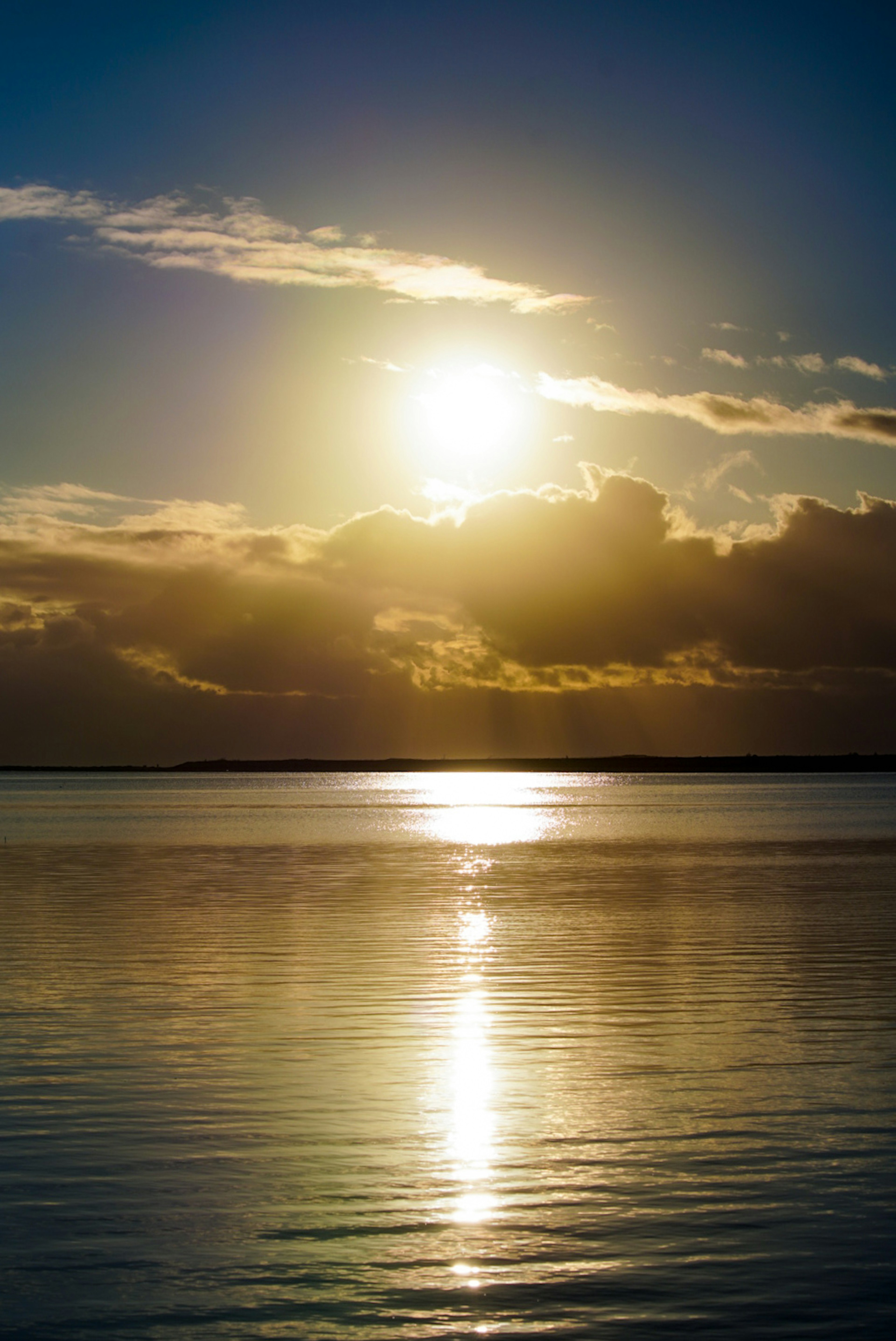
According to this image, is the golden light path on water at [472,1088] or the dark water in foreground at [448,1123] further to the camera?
the golden light path on water at [472,1088]

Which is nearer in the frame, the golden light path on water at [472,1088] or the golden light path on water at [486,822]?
the golden light path on water at [472,1088]

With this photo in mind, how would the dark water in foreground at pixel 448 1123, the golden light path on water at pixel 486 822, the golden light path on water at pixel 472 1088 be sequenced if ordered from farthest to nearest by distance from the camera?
the golden light path on water at pixel 486 822
the golden light path on water at pixel 472 1088
the dark water in foreground at pixel 448 1123

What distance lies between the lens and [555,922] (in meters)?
33.7

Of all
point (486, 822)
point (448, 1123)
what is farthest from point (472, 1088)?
point (486, 822)

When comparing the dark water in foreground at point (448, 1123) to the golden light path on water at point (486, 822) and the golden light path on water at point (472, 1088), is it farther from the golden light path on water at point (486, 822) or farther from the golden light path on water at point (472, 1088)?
the golden light path on water at point (486, 822)

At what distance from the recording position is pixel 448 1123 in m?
13.8

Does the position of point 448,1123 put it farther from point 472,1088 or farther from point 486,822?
point 486,822

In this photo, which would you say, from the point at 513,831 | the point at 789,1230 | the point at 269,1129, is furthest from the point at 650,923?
the point at 513,831

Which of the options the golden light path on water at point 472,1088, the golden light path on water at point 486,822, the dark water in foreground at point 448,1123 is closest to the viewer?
the dark water in foreground at point 448,1123

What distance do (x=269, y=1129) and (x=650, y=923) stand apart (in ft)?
67.3

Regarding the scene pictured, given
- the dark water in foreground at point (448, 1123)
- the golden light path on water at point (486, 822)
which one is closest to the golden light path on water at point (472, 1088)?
the dark water in foreground at point (448, 1123)

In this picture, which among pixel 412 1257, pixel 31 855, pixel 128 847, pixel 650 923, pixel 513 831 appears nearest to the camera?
pixel 412 1257

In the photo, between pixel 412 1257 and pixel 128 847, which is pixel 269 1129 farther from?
pixel 128 847

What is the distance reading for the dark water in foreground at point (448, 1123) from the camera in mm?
9320
